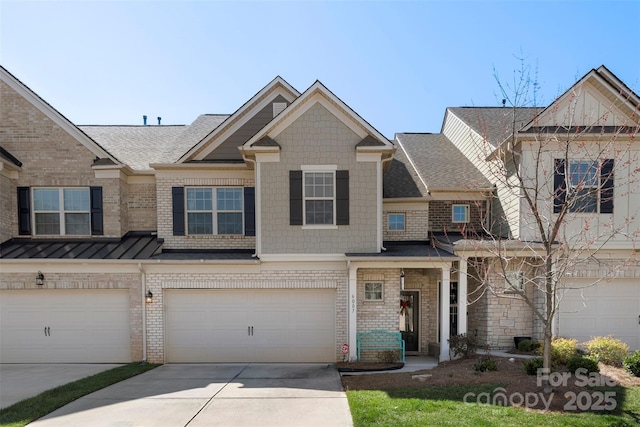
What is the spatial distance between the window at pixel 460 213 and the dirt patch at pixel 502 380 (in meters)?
4.93

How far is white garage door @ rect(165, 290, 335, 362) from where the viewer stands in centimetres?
1064

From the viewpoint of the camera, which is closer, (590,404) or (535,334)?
(590,404)

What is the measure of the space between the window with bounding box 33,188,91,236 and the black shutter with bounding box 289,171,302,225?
22.8ft

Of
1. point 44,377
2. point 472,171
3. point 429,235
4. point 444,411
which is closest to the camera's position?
point 444,411

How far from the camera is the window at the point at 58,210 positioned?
11.8 meters

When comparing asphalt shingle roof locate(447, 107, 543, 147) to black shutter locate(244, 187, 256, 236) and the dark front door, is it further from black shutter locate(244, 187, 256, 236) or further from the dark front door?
black shutter locate(244, 187, 256, 236)

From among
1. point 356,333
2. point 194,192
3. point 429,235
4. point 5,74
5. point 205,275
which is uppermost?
point 5,74

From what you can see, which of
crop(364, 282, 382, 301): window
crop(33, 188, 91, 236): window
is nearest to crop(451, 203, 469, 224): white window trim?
→ crop(364, 282, 382, 301): window

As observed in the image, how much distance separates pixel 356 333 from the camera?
10.3 meters

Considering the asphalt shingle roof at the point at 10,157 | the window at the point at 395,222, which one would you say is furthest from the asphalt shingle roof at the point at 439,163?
the asphalt shingle roof at the point at 10,157

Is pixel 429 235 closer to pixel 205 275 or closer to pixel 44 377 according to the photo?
pixel 205 275

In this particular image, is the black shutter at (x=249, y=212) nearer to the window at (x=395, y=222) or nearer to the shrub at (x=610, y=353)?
the window at (x=395, y=222)

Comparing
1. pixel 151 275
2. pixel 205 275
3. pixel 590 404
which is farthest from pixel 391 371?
pixel 151 275

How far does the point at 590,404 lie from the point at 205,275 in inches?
370
